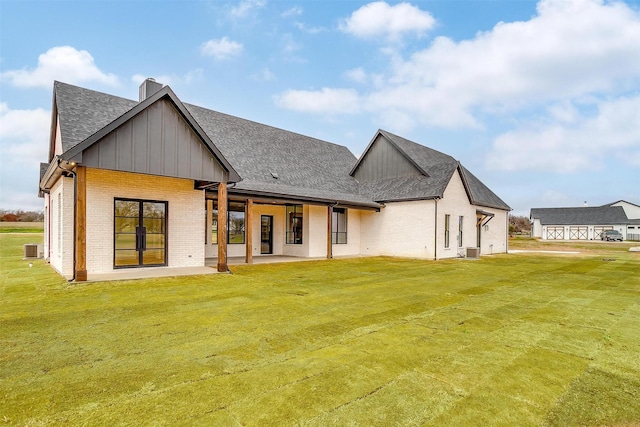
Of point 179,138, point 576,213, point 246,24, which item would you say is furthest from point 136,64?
point 576,213

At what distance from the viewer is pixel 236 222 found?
15.8 metres

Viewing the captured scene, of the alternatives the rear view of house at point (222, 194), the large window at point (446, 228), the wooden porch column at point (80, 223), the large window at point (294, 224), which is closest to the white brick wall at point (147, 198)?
the rear view of house at point (222, 194)

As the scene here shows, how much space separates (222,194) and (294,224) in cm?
681

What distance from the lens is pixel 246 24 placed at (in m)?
16.5

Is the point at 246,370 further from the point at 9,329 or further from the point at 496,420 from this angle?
the point at 9,329

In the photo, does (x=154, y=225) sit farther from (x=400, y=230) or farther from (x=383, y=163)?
(x=383, y=163)

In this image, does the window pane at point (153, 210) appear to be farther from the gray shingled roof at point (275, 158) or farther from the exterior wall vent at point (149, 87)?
the exterior wall vent at point (149, 87)

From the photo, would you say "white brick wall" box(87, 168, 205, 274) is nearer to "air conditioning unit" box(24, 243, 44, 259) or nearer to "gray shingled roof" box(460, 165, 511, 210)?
"air conditioning unit" box(24, 243, 44, 259)

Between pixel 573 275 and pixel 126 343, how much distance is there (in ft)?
44.4

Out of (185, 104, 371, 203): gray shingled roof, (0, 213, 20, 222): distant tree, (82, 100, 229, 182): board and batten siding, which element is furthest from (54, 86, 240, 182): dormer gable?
(0, 213, 20, 222): distant tree

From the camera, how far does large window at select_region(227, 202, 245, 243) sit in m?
15.5

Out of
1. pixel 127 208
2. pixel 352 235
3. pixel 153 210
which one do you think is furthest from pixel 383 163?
pixel 127 208

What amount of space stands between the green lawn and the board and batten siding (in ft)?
11.6

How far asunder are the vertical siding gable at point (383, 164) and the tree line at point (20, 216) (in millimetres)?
56213
